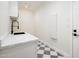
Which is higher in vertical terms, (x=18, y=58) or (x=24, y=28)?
(x=24, y=28)

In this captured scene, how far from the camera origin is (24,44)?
41.5 inches

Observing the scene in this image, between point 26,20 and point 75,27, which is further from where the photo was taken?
point 26,20

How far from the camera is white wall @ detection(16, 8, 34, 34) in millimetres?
4951

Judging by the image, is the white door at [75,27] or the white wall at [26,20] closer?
the white door at [75,27]

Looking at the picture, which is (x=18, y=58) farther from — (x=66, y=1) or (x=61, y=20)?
(x=66, y=1)

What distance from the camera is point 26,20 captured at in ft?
16.9

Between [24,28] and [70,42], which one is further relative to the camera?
[24,28]

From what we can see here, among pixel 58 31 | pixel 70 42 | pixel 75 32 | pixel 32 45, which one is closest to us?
pixel 32 45

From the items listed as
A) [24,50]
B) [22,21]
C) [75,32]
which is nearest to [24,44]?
[24,50]

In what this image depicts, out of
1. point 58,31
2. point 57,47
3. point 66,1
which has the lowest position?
point 57,47

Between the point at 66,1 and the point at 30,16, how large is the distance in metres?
3.41

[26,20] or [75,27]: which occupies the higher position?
[26,20]

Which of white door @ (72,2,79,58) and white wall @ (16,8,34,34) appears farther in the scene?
white wall @ (16,8,34,34)

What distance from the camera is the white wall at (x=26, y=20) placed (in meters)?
4.95
